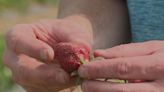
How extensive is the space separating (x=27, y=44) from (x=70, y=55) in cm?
15

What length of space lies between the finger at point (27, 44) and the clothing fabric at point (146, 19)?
34 cm

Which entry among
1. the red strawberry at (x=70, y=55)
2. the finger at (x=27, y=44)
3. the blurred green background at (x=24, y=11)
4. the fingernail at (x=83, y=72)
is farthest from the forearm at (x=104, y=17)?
the blurred green background at (x=24, y=11)

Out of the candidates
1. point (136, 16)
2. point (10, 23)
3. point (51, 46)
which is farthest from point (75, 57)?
point (10, 23)

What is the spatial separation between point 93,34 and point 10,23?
5.38 meters

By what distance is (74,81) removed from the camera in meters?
1.45

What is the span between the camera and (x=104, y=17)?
74.4 inches

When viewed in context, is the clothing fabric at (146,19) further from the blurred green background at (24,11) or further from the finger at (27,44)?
the blurred green background at (24,11)

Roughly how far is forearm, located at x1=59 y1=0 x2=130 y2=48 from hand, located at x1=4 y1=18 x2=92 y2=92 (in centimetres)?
14

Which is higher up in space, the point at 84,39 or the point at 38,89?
the point at 84,39

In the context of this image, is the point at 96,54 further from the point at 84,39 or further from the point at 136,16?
the point at 136,16

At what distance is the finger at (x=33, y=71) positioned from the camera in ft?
4.75

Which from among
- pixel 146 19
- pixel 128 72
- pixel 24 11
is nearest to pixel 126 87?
pixel 128 72

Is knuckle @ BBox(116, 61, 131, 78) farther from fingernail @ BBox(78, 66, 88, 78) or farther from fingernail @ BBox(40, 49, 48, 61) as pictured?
fingernail @ BBox(40, 49, 48, 61)

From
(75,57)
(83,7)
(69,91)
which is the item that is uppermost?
(83,7)
